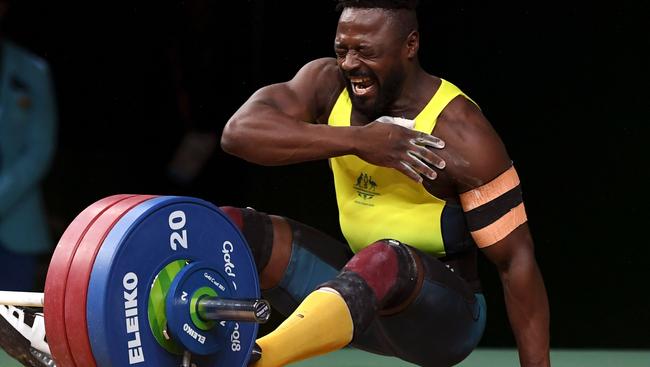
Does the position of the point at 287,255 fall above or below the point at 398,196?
below

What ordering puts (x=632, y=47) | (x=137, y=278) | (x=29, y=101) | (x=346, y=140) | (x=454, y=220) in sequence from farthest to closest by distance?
(x=29, y=101)
(x=632, y=47)
(x=454, y=220)
(x=346, y=140)
(x=137, y=278)

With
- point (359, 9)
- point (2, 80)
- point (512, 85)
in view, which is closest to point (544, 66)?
point (512, 85)

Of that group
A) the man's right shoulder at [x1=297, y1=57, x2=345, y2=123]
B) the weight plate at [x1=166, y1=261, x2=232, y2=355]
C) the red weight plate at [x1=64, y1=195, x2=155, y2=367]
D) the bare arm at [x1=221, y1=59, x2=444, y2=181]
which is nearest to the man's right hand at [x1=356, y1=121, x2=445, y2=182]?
the bare arm at [x1=221, y1=59, x2=444, y2=181]

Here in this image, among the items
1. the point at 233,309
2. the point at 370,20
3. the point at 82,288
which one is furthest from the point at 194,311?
the point at 370,20

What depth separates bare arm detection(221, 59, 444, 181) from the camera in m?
2.71

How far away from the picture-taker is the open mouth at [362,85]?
2857 millimetres

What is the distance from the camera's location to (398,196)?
2916 mm

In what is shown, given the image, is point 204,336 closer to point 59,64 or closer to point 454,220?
point 454,220

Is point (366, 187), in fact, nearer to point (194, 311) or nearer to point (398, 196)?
point (398, 196)

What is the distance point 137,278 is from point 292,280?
0.74 m

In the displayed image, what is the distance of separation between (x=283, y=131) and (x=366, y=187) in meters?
0.31

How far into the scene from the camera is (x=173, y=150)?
15.2 feet

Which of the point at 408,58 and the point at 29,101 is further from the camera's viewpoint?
the point at 29,101

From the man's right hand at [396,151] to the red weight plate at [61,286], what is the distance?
0.62 m
